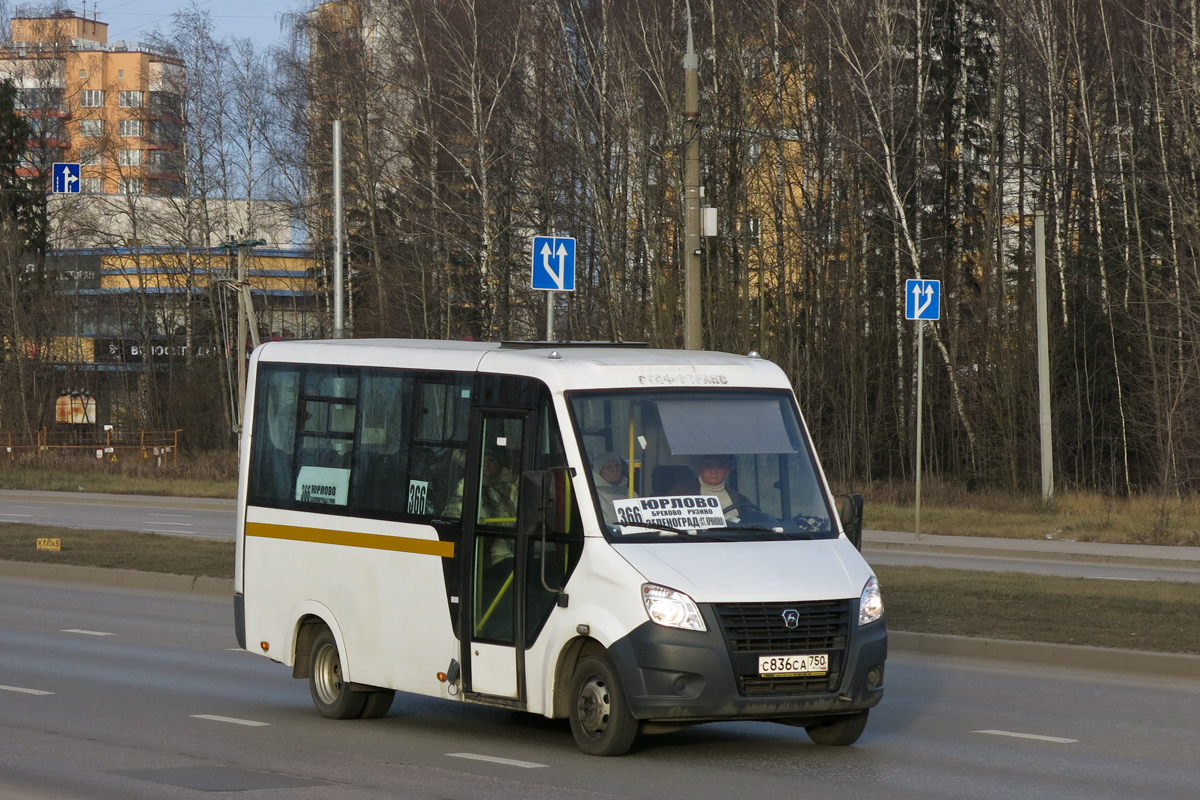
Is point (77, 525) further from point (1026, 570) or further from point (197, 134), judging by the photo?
point (197, 134)

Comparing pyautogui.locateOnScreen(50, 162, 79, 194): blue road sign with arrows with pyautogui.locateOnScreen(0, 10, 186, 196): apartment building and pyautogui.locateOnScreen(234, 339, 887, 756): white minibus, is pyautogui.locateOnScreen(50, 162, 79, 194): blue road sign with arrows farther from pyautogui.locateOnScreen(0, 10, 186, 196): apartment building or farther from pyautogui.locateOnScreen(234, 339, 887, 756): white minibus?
pyautogui.locateOnScreen(234, 339, 887, 756): white minibus

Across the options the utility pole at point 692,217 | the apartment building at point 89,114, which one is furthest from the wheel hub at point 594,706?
the apartment building at point 89,114

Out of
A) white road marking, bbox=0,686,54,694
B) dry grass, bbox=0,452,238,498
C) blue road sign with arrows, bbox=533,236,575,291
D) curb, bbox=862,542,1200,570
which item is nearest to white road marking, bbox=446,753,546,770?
white road marking, bbox=0,686,54,694

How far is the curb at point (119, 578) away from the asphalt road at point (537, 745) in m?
5.48

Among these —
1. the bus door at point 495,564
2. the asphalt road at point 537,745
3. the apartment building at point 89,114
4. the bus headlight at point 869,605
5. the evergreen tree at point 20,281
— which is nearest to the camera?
the asphalt road at point 537,745

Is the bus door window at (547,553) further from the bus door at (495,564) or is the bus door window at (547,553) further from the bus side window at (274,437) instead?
the bus side window at (274,437)

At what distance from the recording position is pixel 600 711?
916cm

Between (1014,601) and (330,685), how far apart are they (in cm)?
755

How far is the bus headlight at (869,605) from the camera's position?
9.11m

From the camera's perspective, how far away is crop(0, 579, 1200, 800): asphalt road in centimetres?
839

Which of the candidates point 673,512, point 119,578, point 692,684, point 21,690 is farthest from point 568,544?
point 119,578

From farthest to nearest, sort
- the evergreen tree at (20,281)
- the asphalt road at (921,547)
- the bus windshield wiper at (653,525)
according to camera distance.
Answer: the evergreen tree at (20,281), the asphalt road at (921,547), the bus windshield wiper at (653,525)

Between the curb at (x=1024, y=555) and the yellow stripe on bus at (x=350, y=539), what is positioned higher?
the yellow stripe on bus at (x=350, y=539)

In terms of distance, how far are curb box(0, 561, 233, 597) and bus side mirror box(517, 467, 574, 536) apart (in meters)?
10.2
